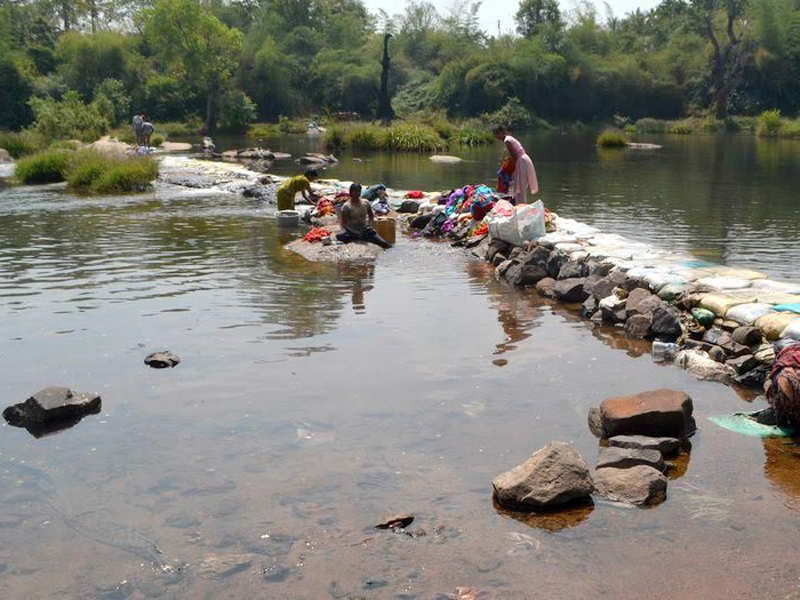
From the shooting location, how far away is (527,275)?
1048 cm

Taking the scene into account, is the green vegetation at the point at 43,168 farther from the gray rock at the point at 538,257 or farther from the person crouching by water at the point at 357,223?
the gray rock at the point at 538,257

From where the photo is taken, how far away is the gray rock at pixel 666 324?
787cm

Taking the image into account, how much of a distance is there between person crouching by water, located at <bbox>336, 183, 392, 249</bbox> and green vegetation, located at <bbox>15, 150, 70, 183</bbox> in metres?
12.3

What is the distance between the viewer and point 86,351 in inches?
305

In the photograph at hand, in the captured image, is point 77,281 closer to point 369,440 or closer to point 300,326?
point 300,326

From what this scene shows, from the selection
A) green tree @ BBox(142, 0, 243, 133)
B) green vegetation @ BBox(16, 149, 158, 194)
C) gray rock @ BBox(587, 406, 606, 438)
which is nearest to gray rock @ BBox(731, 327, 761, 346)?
gray rock @ BBox(587, 406, 606, 438)

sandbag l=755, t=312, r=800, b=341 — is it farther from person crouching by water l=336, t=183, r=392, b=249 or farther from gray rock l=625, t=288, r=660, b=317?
person crouching by water l=336, t=183, r=392, b=249

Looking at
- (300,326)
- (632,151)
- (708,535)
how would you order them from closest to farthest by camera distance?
(708,535) < (300,326) < (632,151)

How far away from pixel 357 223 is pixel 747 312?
6.43 meters

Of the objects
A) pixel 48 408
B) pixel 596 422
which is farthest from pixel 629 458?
pixel 48 408

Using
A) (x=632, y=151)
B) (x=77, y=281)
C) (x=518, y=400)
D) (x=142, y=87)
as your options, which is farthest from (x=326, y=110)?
(x=518, y=400)

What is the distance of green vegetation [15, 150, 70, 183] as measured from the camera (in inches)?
867

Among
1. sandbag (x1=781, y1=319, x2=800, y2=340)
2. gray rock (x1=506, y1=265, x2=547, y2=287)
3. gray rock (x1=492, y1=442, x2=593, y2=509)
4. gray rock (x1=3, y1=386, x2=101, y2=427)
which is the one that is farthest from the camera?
gray rock (x1=506, y1=265, x2=547, y2=287)

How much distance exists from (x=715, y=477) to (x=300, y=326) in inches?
175
